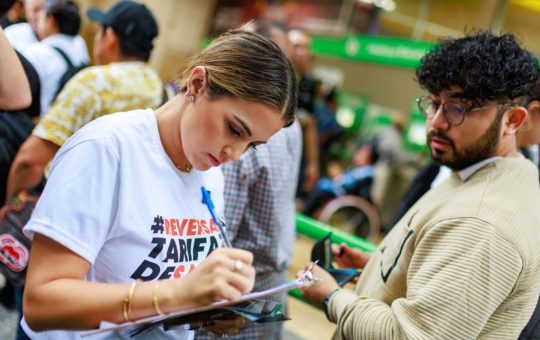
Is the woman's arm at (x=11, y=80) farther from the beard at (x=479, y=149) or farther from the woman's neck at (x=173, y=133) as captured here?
the beard at (x=479, y=149)

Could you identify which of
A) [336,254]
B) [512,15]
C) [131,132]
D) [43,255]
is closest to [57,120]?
[131,132]

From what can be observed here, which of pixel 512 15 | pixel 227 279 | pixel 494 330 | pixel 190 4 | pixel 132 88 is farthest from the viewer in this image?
pixel 190 4

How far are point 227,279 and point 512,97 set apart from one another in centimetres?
106

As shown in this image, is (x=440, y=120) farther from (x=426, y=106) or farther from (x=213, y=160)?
(x=213, y=160)

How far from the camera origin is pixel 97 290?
91 cm

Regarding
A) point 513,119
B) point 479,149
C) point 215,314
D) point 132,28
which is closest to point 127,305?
point 215,314

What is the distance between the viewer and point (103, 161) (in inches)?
39.1

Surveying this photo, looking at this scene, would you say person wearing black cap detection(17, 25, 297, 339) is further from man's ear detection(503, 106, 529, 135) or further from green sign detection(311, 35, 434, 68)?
green sign detection(311, 35, 434, 68)

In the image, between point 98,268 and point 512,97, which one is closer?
point 98,268

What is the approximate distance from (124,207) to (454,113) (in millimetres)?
1007

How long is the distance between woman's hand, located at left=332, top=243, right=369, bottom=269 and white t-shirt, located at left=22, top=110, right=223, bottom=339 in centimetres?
81

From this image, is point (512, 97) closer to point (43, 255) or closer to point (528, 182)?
point (528, 182)

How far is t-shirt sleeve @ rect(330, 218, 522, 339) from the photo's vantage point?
109 centimetres

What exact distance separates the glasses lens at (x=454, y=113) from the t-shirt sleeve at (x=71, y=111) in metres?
1.36
